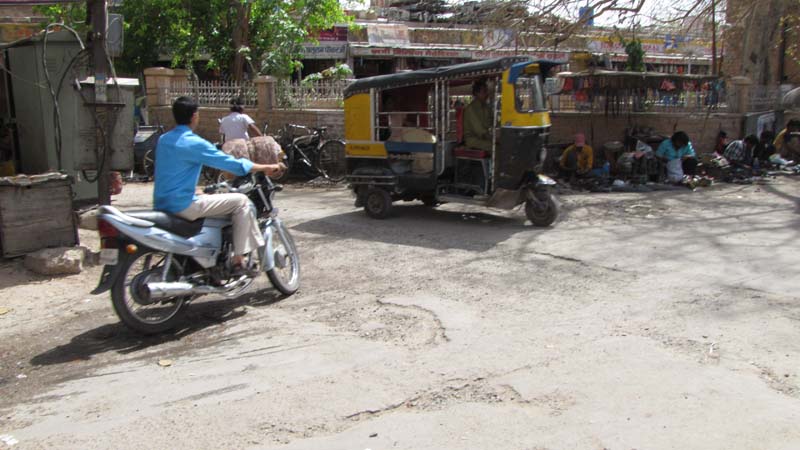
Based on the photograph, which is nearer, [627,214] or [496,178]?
[496,178]

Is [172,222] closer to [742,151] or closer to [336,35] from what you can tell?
[742,151]

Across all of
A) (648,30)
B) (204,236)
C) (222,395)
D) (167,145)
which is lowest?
(222,395)

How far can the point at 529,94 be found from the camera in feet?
28.8

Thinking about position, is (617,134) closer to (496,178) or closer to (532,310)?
(496,178)

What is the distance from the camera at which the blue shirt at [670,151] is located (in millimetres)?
13070

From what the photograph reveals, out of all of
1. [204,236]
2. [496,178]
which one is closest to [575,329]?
[204,236]

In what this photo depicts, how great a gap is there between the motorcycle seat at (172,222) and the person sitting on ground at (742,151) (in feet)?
40.8

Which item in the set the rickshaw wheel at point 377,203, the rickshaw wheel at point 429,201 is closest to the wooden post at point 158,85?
the rickshaw wheel at point 377,203

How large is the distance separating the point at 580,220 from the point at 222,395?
6606 millimetres

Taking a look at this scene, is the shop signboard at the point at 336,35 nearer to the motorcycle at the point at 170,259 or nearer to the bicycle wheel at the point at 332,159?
the bicycle wheel at the point at 332,159

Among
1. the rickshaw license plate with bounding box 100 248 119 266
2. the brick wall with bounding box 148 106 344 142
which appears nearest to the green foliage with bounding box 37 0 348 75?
the brick wall with bounding box 148 106 344 142

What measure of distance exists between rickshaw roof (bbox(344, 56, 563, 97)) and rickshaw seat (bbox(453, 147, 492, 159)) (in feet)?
3.28

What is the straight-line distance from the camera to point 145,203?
11.7 meters

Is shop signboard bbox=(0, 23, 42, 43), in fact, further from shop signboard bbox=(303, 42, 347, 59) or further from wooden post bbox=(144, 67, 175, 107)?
shop signboard bbox=(303, 42, 347, 59)
